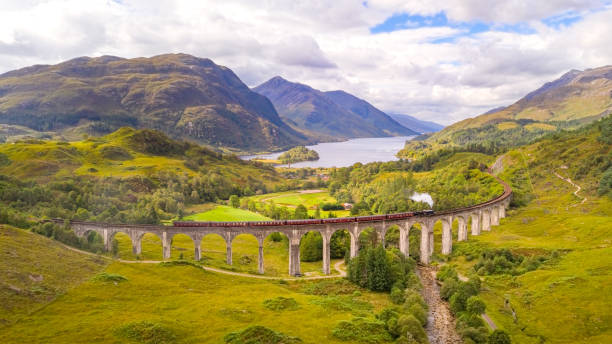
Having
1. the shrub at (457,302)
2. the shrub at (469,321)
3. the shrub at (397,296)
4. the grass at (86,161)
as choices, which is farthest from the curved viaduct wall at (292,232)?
the grass at (86,161)

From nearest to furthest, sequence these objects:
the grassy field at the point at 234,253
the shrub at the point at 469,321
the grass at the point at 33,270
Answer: the grass at the point at 33,270
the shrub at the point at 469,321
the grassy field at the point at 234,253

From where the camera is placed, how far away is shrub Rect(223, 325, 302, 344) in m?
39.1

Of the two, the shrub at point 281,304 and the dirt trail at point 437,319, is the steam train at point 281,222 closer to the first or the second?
the dirt trail at point 437,319

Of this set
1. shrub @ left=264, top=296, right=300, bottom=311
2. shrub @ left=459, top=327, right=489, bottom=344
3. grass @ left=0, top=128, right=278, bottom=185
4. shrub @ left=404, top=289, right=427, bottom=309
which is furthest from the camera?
grass @ left=0, top=128, right=278, bottom=185

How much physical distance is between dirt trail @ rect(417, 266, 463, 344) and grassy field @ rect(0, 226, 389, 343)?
7250 mm

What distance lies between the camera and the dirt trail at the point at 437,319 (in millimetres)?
46875

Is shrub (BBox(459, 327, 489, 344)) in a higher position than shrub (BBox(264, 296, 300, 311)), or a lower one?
lower

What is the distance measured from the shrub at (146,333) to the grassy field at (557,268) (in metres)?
40.0

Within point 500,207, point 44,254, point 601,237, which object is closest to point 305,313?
point 44,254

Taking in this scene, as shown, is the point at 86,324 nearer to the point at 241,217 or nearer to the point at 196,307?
the point at 196,307

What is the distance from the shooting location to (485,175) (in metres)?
146

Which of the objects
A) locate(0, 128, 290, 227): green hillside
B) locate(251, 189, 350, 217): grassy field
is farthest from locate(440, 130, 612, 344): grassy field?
locate(0, 128, 290, 227): green hillside

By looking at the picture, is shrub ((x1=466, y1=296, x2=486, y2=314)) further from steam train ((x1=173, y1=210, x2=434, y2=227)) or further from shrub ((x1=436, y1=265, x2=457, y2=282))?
steam train ((x1=173, y1=210, x2=434, y2=227))

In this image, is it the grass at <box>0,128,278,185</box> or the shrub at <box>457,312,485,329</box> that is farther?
the grass at <box>0,128,278,185</box>
